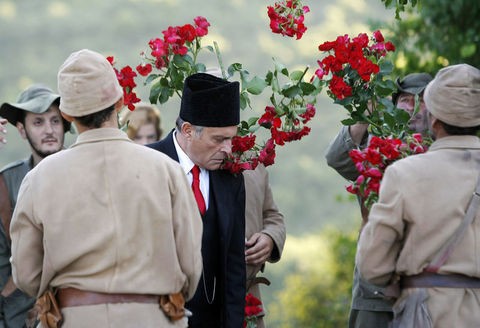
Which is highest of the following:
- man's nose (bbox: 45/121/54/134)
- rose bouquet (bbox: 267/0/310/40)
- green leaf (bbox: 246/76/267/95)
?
rose bouquet (bbox: 267/0/310/40)

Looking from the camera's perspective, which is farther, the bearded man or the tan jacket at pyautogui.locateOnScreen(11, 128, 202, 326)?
the bearded man

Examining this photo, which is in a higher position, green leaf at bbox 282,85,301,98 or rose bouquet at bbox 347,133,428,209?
green leaf at bbox 282,85,301,98

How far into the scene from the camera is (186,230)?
4777 millimetres

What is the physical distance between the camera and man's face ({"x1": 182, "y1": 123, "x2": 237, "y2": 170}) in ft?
18.6

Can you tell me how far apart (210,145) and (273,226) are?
0.98 m

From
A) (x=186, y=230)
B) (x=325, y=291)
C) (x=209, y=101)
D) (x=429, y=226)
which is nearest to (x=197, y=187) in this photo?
(x=209, y=101)

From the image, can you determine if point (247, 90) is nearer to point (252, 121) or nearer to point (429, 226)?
point (252, 121)

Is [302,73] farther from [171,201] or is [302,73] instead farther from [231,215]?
[171,201]

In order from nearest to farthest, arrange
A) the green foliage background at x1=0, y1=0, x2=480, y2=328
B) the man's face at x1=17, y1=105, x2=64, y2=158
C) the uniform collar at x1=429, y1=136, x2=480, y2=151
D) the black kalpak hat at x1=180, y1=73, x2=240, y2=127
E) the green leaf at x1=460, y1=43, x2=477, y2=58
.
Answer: the uniform collar at x1=429, y1=136, x2=480, y2=151 < the black kalpak hat at x1=180, y1=73, x2=240, y2=127 < the man's face at x1=17, y1=105, x2=64, y2=158 < the green leaf at x1=460, y1=43, x2=477, y2=58 < the green foliage background at x1=0, y1=0, x2=480, y2=328

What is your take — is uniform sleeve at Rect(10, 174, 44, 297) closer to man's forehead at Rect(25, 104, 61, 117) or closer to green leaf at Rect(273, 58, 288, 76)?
green leaf at Rect(273, 58, 288, 76)

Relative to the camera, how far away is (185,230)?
15.7 ft

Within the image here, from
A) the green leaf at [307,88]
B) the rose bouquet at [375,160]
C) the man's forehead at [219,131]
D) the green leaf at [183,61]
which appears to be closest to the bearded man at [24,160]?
the green leaf at [183,61]

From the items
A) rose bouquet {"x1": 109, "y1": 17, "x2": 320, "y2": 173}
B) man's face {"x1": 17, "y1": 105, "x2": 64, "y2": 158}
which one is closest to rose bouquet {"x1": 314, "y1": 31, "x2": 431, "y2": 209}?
rose bouquet {"x1": 109, "y1": 17, "x2": 320, "y2": 173}

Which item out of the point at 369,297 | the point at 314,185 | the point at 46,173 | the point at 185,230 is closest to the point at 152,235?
the point at 185,230
